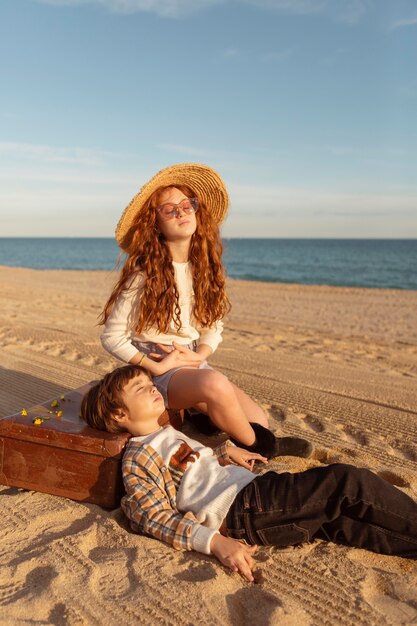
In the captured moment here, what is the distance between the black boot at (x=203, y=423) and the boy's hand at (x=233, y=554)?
3.97 ft

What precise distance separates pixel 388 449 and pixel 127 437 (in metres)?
1.91

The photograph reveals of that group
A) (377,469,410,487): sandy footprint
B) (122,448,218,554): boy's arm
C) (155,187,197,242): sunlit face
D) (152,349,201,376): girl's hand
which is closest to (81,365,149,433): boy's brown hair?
(122,448,218,554): boy's arm

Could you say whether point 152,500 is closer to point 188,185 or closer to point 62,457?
point 62,457

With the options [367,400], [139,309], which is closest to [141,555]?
[139,309]

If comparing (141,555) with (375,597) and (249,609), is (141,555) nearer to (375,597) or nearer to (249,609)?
(249,609)

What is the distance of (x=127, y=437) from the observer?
2.88m

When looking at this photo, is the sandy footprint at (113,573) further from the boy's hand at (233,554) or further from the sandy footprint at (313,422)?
the sandy footprint at (313,422)

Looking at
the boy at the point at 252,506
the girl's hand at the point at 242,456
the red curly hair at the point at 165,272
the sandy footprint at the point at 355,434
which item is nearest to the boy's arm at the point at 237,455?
the girl's hand at the point at 242,456

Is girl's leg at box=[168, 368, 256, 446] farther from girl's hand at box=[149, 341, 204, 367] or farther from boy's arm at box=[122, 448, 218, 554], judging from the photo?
boy's arm at box=[122, 448, 218, 554]

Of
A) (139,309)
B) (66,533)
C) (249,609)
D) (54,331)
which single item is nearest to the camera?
(249,609)

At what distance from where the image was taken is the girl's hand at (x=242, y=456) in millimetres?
3193

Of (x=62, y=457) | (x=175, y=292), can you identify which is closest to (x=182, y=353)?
(x=175, y=292)

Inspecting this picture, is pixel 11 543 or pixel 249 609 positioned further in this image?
pixel 11 543

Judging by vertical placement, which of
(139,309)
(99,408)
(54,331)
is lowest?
(54,331)
